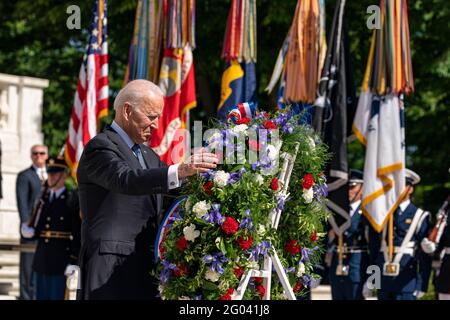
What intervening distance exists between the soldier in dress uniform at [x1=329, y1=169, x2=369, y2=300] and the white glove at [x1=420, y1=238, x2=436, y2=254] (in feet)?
2.63

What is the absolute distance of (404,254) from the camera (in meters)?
10.7

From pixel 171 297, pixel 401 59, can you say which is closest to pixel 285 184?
pixel 171 297

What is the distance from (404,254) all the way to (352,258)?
0.77 m

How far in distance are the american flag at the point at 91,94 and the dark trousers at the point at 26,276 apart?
7.10 feet

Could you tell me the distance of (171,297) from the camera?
4.91 meters

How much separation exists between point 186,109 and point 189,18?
0.93 meters

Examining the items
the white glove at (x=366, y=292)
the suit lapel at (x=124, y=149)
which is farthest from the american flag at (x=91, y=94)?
the suit lapel at (x=124, y=149)

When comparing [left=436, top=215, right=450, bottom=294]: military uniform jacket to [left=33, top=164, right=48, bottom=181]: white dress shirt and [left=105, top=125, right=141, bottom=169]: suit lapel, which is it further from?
[left=105, top=125, right=141, bottom=169]: suit lapel

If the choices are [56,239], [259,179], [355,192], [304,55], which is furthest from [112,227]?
[355,192]

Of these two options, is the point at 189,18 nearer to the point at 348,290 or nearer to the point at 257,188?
the point at 348,290

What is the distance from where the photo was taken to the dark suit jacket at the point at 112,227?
4898 millimetres

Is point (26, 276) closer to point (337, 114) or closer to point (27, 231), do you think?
point (27, 231)

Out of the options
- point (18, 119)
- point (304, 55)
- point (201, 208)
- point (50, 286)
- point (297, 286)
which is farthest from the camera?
point (18, 119)

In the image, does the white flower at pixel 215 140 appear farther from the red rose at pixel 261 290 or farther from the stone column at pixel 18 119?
the stone column at pixel 18 119
